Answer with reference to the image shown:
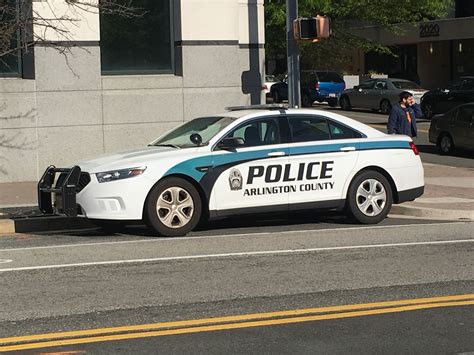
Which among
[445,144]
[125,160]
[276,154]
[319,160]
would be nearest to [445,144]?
[445,144]

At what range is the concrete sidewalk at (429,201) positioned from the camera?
41.7ft

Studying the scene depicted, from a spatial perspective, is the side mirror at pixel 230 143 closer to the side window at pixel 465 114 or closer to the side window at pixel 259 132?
the side window at pixel 259 132

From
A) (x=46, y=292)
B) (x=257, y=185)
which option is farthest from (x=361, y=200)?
(x=46, y=292)

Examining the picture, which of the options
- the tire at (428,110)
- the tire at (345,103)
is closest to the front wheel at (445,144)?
the tire at (428,110)

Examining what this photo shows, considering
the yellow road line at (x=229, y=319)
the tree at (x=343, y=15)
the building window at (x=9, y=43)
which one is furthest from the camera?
the tree at (x=343, y=15)

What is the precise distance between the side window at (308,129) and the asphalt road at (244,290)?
1221 millimetres

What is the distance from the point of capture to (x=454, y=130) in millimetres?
22812

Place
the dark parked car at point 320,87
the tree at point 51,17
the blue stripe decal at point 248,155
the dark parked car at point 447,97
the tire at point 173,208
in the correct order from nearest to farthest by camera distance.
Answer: the tire at point 173,208 → the blue stripe decal at point 248,155 → the tree at point 51,17 → the dark parked car at point 447,97 → the dark parked car at point 320,87

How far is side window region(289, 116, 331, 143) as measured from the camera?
11641 millimetres

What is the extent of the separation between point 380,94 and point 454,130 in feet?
45.0

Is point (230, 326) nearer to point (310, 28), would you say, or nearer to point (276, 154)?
point (276, 154)

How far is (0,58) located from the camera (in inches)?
649

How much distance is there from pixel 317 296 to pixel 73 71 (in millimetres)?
10328

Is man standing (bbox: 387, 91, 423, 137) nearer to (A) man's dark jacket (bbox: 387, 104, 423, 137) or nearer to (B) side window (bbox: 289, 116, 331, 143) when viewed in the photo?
(A) man's dark jacket (bbox: 387, 104, 423, 137)
